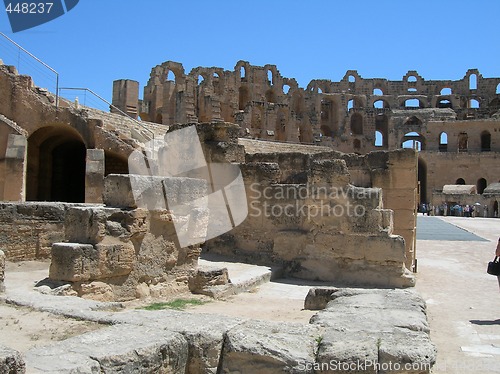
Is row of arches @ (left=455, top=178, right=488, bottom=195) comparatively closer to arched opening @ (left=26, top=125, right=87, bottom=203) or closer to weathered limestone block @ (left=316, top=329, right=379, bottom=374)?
arched opening @ (left=26, top=125, right=87, bottom=203)

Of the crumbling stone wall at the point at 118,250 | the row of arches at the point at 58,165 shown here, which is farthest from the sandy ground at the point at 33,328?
the row of arches at the point at 58,165

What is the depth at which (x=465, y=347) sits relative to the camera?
17.3 feet

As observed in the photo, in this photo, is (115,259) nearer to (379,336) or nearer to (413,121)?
(379,336)

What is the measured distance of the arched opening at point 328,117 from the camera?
163 feet

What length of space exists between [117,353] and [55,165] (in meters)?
17.5

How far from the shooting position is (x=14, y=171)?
13906 mm

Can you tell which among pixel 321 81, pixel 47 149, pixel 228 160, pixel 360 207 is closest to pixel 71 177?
pixel 47 149

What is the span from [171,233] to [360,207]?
3.32 metres

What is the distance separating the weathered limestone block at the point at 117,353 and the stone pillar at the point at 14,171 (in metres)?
11.6

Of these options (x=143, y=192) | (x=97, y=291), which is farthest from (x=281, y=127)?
(x=97, y=291)

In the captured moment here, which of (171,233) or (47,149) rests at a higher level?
(47,149)

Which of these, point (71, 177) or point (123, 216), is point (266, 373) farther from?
point (71, 177)

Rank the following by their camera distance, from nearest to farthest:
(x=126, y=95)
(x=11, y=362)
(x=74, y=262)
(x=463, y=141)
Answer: (x=11, y=362), (x=74, y=262), (x=126, y=95), (x=463, y=141)

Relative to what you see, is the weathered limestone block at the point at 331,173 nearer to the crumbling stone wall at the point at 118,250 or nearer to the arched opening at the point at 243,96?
the crumbling stone wall at the point at 118,250
